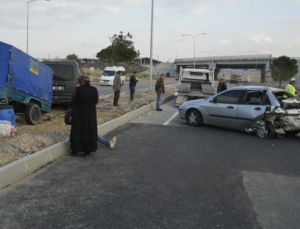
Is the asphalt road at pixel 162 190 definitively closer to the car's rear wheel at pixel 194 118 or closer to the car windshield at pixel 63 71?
the car's rear wheel at pixel 194 118

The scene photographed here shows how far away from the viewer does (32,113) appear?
30.7 ft

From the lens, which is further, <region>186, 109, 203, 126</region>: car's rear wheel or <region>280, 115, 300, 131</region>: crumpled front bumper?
<region>186, 109, 203, 126</region>: car's rear wheel

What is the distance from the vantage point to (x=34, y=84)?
945 centimetres

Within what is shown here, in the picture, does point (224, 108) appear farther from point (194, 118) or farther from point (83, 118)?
point (83, 118)

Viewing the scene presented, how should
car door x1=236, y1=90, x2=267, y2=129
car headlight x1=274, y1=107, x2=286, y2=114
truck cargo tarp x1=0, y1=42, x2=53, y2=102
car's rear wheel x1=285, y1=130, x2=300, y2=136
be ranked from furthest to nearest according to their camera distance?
car's rear wheel x1=285, y1=130, x2=300, y2=136
car door x1=236, y1=90, x2=267, y2=129
car headlight x1=274, y1=107, x2=286, y2=114
truck cargo tarp x1=0, y1=42, x2=53, y2=102

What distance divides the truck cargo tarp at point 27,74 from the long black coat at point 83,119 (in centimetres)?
308

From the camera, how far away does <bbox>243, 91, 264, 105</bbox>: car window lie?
31.1 feet

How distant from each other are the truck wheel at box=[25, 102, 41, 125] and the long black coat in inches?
136

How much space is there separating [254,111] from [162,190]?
218 inches

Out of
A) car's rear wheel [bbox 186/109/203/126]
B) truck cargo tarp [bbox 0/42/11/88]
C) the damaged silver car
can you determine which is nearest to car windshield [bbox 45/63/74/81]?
truck cargo tarp [bbox 0/42/11/88]

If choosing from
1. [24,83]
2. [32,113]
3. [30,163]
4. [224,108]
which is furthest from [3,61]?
[224,108]

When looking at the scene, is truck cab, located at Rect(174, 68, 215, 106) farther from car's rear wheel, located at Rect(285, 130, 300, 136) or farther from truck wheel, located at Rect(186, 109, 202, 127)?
car's rear wheel, located at Rect(285, 130, 300, 136)

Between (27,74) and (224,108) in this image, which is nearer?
(27,74)

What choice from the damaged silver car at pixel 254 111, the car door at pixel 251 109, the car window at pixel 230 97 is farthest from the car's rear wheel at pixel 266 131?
the car window at pixel 230 97
